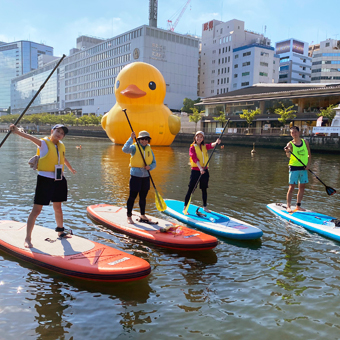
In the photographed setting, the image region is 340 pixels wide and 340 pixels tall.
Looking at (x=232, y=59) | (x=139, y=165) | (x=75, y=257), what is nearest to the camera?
(x=75, y=257)

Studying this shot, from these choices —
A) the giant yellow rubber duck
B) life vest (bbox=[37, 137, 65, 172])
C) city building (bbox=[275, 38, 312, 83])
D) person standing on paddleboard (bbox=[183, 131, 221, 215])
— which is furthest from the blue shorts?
city building (bbox=[275, 38, 312, 83])

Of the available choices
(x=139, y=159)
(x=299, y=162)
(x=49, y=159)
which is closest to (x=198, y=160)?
(x=139, y=159)

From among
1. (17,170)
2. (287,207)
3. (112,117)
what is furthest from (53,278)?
(112,117)

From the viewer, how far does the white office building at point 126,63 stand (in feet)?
292

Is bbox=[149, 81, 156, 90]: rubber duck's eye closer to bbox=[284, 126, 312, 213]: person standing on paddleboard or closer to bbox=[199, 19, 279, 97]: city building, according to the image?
bbox=[284, 126, 312, 213]: person standing on paddleboard

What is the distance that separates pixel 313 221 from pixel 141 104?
2772 cm

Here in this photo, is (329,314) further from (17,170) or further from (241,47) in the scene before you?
(241,47)

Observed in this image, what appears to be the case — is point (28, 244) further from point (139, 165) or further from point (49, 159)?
point (139, 165)

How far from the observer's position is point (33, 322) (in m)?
4.24

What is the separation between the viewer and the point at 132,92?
32.2 meters

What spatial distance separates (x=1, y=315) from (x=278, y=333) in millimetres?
3725

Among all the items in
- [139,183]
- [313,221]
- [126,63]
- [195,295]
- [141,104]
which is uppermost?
[126,63]

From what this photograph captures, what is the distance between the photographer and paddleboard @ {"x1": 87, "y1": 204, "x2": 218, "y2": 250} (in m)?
6.59

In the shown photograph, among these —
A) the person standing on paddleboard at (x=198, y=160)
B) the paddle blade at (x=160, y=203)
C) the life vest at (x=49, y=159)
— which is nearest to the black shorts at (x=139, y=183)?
the paddle blade at (x=160, y=203)
